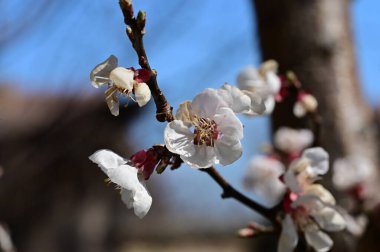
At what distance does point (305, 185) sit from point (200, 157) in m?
0.22

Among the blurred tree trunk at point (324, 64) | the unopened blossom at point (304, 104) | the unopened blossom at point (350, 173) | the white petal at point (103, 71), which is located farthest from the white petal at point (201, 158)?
the blurred tree trunk at point (324, 64)

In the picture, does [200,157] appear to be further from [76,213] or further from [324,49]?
[76,213]

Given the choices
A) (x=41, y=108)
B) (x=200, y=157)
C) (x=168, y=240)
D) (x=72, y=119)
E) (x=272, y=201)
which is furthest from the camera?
(x=168, y=240)

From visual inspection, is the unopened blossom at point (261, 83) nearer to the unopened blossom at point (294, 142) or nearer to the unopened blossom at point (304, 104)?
the unopened blossom at point (304, 104)

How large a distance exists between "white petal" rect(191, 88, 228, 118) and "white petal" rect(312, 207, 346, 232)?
0.23m

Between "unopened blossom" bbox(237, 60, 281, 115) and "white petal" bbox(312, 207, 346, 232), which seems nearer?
"white petal" bbox(312, 207, 346, 232)

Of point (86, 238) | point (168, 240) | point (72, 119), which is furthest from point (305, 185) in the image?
point (168, 240)

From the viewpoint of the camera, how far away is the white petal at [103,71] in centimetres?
57

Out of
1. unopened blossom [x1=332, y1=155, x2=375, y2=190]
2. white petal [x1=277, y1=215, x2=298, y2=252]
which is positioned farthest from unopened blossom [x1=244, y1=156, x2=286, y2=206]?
white petal [x1=277, y1=215, x2=298, y2=252]

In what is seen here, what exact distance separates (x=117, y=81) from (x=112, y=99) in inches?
0.8

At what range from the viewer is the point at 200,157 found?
0.57 metres

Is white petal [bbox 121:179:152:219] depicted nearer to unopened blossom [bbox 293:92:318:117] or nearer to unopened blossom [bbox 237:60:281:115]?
A: unopened blossom [bbox 237:60:281:115]

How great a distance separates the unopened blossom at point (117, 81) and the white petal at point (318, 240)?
318mm

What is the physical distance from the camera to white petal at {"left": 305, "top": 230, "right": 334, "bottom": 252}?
71 centimetres
